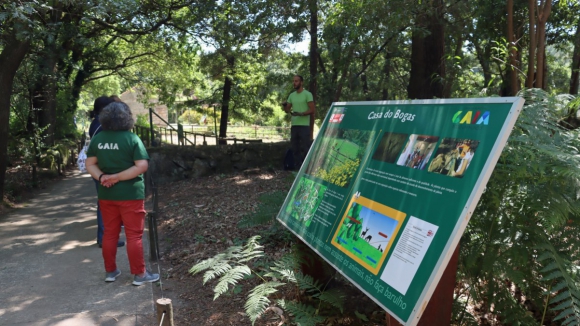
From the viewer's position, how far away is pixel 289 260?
3473mm

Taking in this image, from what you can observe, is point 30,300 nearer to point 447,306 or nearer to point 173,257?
point 173,257

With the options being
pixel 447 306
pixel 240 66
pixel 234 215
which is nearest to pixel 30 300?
pixel 234 215

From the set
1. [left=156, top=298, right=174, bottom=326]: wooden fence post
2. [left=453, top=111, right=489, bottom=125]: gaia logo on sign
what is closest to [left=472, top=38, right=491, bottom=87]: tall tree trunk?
[left=453, top=111, right=489, bottom=125]: gaia logo on sign

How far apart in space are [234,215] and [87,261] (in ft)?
7.40

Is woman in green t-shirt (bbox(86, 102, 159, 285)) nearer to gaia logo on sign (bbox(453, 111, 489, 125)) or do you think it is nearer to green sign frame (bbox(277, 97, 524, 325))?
green sign frame (bbox(277, 97, 524, 325))

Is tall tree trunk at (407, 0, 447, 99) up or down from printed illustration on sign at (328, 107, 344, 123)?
up

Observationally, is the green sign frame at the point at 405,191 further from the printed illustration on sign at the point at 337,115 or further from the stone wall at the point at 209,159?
the stone wall at the point at 209,159

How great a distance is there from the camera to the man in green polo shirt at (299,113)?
831cm

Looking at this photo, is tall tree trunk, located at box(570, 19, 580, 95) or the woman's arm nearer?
the woman's arm

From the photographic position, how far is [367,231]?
2.53 meters

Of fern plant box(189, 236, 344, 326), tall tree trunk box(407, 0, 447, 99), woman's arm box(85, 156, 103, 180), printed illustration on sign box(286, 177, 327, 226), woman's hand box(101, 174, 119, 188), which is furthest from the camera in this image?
tall tree trunk box(407, 0, 447, 99)

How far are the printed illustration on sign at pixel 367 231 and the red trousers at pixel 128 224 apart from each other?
7.85 ft

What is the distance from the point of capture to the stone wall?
10.8 m

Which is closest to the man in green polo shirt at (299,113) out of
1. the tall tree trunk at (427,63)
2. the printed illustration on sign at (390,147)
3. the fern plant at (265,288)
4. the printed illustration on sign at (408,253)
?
the tall tree trunk at (427,63)
